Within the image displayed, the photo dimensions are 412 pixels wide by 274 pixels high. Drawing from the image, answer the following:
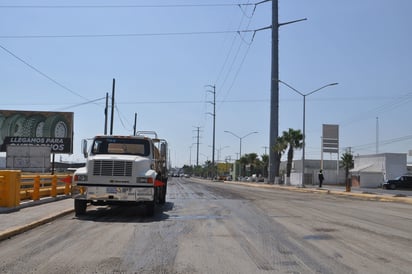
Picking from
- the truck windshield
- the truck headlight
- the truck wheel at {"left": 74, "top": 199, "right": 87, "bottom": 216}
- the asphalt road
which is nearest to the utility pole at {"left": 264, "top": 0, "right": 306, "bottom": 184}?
the truck windshield

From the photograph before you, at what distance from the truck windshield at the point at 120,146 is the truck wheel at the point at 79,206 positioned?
181 centimetres

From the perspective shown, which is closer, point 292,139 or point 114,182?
point 114,182

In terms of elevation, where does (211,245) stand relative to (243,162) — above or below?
below

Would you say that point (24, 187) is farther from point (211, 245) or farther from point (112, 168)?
point (211, 245)

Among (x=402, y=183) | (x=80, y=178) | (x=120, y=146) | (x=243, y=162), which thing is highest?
(x=243, y=162)

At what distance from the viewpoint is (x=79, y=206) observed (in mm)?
15922

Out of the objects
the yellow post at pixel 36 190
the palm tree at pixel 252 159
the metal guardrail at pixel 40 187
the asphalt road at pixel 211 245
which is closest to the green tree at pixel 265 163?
the palm tree at pixel 252 159

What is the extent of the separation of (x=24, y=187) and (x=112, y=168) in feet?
21.9

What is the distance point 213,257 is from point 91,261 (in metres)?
2.20

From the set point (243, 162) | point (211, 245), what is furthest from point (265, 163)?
point (211, 245)

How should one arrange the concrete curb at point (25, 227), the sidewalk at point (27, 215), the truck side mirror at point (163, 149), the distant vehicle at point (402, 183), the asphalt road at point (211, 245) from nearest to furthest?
the asphalt road at point (211, 245) → the concrete curb at point (25, 227) → the sidewalk at point (27, 215) → the truck side mirror at point (163, 149) → the distant vehicle at point (402, 183)

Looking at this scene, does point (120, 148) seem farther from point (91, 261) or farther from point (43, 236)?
point (91, 261)

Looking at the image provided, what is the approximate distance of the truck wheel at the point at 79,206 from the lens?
15812 mm

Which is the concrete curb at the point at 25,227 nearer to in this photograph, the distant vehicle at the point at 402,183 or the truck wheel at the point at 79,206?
the truck wheel at the point at 79,206
